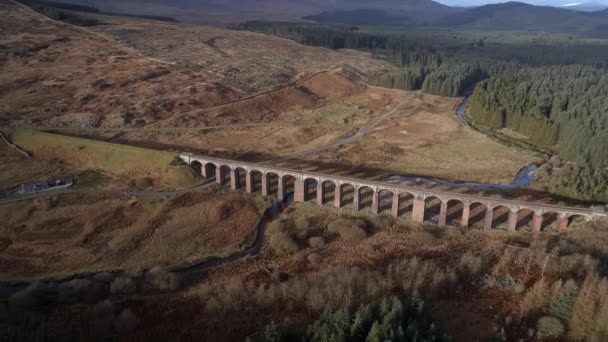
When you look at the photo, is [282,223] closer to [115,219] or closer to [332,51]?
[115,219]

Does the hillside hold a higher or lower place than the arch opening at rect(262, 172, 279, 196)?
higher

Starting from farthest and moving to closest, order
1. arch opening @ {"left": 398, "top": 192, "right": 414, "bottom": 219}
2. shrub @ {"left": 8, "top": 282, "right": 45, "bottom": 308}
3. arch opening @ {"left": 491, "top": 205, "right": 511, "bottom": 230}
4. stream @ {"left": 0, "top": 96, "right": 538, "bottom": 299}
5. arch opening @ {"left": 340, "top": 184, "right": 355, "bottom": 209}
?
arch opening @ {"left": 340, "top": 184, "right": 355, "bottom": 209}
arch opening @ {"left": 398, "top": 192, "right": 414, "bottom": 219}
arch opening @ {"left": 491, "top": 205, "right": 511, "bottom": 230}
stream @ {"left": 0, "top": 96, "right": 538, "bottom": 299}
shrub @ {"left": 8, "top": 282, "right": 45, "bottom": 308}

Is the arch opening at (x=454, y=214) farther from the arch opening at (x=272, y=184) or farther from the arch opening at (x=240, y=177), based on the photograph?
the arch opening at (x=240, y=177)

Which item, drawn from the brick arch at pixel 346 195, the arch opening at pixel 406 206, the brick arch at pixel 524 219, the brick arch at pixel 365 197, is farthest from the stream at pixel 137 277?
the brick arch at pixel 524 219

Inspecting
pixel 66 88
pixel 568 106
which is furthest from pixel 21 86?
pixel 568 106

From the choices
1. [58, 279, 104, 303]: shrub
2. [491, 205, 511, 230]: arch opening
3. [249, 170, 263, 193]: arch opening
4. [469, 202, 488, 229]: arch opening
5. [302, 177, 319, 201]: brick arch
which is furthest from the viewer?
[249, 170, 263, 193]: arch opening

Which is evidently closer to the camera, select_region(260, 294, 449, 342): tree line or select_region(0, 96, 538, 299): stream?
select_region(260, 294, 449, 342): tree line

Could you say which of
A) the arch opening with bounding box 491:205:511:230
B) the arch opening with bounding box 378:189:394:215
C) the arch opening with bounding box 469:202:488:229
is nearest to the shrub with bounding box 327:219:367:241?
the arch opening with bounding box 378:189:394:215

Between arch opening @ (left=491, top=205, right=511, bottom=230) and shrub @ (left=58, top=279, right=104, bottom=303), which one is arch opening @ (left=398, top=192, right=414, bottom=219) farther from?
shrub @ (left=58, top=279, right=104, bottom=303)
